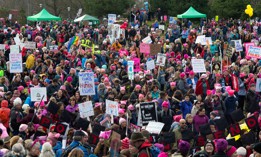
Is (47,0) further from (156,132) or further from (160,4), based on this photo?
(156,132)

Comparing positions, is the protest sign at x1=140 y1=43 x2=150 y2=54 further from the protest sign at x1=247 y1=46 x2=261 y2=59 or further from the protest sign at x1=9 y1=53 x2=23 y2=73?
the protest sign at x1=9 y1=53 x2=23 y2=73

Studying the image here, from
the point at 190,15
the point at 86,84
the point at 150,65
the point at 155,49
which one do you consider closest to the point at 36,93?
the point at 86,84

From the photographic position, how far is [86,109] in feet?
60.5

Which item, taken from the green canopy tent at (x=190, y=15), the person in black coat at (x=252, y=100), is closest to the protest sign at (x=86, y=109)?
the person in black coat at (x=252, y=100)

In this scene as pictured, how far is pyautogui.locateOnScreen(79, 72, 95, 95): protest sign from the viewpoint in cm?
2125

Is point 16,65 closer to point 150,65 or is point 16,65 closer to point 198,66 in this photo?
point 150,65

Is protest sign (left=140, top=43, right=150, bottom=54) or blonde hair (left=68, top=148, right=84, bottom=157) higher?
protest sign (left=140, top=43, right=150, bottom=54)

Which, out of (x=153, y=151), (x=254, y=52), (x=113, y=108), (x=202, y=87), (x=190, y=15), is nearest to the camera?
(x=153, y=151)

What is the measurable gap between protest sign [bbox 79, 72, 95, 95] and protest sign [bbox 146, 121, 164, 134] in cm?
414

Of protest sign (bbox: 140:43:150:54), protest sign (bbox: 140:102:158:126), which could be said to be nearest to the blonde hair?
protest sign (bbox: 140:102:158:126)

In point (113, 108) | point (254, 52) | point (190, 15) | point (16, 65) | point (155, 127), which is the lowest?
point (155, 127)

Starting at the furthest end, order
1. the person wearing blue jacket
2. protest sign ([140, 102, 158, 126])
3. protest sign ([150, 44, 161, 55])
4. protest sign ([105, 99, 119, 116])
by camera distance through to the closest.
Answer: protest sign ([150, 44, 161, 55])
protest sign ([140, 102, 158, 126])
protest sign ([105, 99, 119, 116])
the person wearing blue jacket

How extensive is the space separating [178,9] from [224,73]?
3373cm

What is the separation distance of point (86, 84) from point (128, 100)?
1.55 m
